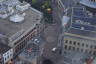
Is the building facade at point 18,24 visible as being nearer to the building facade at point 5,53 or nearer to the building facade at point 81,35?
the building facade at point 5,53

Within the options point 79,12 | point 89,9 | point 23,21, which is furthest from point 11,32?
point 89,9

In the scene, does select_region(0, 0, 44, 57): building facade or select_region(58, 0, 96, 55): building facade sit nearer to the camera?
select_region(58, 0, 96, 55): building facade

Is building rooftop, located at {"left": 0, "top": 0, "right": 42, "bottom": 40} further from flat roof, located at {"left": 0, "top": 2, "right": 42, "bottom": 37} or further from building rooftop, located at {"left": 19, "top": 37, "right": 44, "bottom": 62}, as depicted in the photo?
building rooftop, located at {"left": 19, "top": 37, "right": 44, "bottom": 62}

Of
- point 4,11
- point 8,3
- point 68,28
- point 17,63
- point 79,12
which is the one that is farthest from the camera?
point 8,3

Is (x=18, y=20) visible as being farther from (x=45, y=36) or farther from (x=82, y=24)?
(x=82, y=24)

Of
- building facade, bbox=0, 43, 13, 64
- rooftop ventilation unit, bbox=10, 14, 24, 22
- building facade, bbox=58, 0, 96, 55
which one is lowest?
building facade, bbox=0, 43, 13, 64

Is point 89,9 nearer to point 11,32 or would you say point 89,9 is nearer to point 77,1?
point 77,1

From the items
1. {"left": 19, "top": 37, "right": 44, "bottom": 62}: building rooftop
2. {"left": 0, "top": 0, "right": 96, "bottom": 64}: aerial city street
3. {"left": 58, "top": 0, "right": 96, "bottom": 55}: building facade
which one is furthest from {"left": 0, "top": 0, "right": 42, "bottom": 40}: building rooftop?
{"left": 58, "top": 0, "right": 96, "bottom": 55}: building facade

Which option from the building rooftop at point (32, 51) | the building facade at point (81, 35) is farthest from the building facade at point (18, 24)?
the building facade at point (81, 35)

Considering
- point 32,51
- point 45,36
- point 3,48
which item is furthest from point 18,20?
point 32,51
